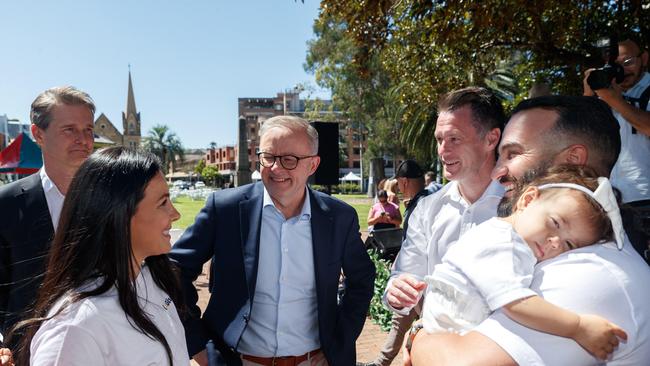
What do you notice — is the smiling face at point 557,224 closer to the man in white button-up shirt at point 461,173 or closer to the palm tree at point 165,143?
the man in white button-up shirt at point 461,173

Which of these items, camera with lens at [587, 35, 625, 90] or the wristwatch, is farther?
camera with lens at [587, 35, 625, 90]

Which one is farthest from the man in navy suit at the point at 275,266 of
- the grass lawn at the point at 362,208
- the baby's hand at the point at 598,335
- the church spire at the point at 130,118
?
the church spire at the point at 130,118

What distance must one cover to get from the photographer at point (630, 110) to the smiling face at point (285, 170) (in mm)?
1845

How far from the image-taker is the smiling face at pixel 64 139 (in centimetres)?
293

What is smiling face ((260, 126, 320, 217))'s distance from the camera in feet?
8.92

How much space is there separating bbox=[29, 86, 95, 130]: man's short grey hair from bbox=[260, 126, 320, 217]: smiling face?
4.62 feet

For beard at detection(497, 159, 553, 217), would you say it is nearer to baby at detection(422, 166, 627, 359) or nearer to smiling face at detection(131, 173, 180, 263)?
baby at detection(422, 166, 627, 359)

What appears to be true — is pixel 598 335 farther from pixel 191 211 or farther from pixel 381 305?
pixel 191 211

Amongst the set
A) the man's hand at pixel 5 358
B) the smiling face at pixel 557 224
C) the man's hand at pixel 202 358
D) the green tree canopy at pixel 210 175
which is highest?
the smiling face at pixel 557 224

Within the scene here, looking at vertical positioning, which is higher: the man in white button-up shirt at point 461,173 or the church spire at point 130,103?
the church spire at point 130,103

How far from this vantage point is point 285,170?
271cm

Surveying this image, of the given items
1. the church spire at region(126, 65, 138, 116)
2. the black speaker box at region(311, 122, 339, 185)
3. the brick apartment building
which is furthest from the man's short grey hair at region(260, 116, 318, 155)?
the church spire at region(126, 65, 138, 116)

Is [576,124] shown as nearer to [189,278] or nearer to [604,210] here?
[604,210]

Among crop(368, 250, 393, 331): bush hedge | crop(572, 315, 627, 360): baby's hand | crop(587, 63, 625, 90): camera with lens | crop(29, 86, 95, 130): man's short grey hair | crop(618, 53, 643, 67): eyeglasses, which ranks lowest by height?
crop(368, 250, 393, 331): bush hedge
